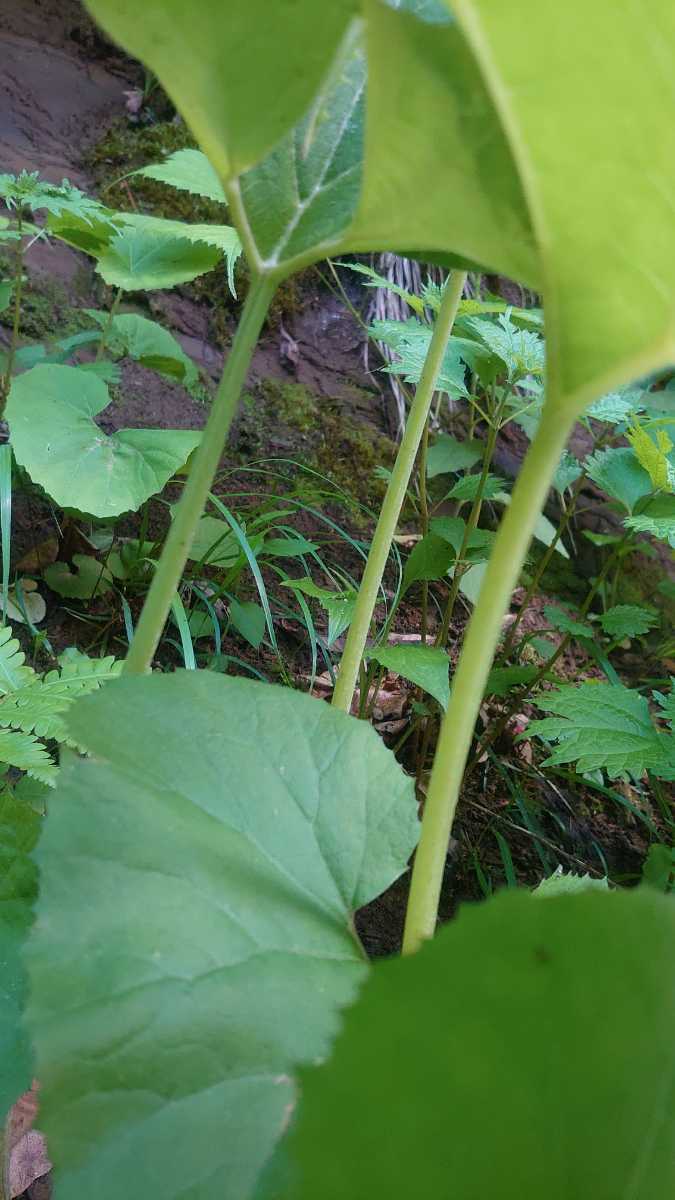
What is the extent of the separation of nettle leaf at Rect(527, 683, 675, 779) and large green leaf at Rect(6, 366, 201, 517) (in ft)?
2.40

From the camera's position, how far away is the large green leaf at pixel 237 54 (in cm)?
28

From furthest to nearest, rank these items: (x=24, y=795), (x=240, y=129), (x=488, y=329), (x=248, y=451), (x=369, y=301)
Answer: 1. (x=369, y=301)
2. (x=248, y=451)
3. (x=488, y=329)
4. (x=24, y=795)
5. (x=240, y=129)

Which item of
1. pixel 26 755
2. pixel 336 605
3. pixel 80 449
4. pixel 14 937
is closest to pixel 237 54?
pixel 14 937

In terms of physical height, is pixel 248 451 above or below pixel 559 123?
below

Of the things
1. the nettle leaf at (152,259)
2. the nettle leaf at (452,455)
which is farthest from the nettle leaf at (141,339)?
the nettle leaf at (452,455)

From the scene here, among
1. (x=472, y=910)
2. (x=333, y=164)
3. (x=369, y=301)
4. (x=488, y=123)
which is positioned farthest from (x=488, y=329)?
(x=369, y=301)

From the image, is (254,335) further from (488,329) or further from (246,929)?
(488,329)

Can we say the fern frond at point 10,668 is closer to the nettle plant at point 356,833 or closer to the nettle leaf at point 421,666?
the nettle leaf at point 421,666

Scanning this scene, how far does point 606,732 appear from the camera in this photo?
1.13 meters

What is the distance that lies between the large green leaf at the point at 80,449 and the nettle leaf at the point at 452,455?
0.72 m

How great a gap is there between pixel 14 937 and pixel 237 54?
0.51 meters

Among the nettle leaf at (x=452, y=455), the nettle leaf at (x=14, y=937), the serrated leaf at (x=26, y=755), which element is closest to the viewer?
the nettle leaf at (x=14, y=937)

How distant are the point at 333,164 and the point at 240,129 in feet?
0.27

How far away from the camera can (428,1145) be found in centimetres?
20
